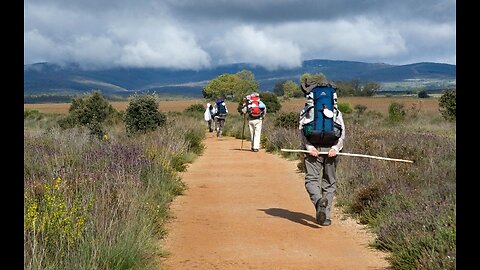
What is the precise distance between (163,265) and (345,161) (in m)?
6.62

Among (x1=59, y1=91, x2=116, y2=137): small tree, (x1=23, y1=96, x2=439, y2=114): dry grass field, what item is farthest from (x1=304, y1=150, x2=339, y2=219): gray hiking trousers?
(x1=23, y1=96, x2=439, y2=114): dry grass field

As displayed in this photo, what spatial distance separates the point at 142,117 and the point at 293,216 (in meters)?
13.5

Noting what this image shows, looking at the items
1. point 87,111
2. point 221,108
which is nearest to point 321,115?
point 221,108

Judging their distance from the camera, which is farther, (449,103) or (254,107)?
(449,103)

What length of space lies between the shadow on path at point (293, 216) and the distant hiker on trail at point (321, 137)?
348mm

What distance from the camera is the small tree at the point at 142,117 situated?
71.6ft

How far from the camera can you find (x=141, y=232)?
22.1ft

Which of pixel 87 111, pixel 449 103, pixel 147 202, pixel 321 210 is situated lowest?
pixel 321 210

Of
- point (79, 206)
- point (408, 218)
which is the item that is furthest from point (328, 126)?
point (79, 206)

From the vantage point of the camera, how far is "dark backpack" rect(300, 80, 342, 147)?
820 centimetres

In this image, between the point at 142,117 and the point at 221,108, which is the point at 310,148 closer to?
the point at 142,117

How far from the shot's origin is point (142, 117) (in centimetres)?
2195
